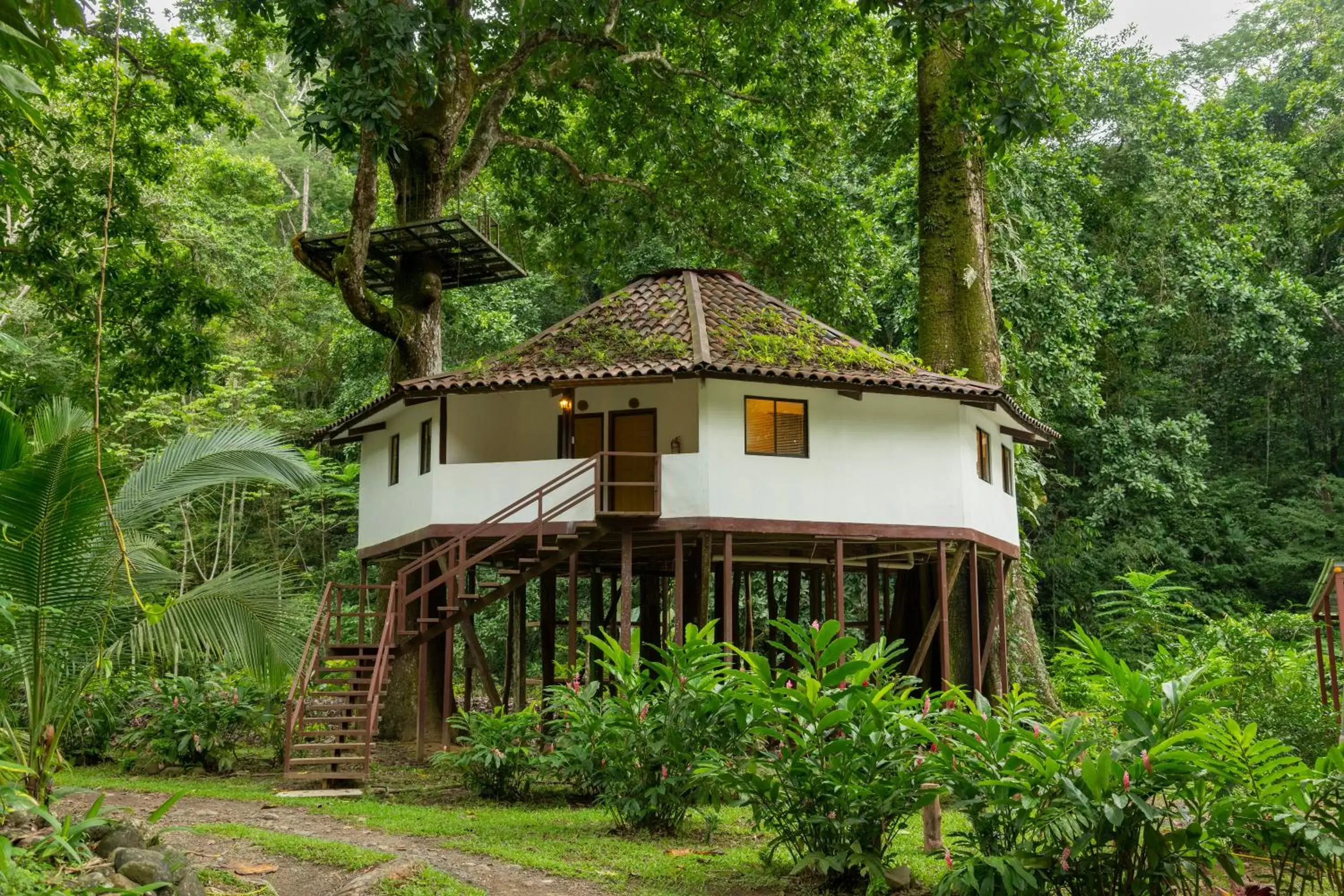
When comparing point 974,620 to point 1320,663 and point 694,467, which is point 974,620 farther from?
point 1320,663

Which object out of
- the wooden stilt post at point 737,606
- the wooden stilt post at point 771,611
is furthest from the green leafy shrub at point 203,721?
the wooden stilt post at point 737,606

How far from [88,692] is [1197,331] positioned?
27.9 meters

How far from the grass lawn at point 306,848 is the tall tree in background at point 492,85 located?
9.36m

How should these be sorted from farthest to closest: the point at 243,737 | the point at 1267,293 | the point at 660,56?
1. the point at 1267,293
2. the point at 660,56
3. the point at 243,737

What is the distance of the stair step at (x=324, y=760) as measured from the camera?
1408cm

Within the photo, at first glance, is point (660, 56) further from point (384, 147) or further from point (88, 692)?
point (88, 692)

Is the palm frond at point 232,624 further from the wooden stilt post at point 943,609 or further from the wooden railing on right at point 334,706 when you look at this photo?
the wooden stilt post at point 943,609

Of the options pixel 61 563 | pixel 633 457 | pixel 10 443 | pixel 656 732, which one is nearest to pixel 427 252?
pixel 633 457

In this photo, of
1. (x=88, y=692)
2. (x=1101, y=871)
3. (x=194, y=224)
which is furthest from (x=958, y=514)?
(x=194, y=224)

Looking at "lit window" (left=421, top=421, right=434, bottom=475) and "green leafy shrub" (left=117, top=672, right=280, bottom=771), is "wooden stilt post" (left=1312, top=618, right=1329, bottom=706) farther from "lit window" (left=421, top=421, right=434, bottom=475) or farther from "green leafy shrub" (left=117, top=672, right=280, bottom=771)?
"green leafy shrub" (left=117, top=672, right=280, bottom=771)

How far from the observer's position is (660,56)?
22781 millimetres

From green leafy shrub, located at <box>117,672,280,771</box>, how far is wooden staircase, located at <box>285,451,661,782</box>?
80 cm

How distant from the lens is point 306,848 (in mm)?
9516

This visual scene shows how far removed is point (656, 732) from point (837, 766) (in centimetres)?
281
